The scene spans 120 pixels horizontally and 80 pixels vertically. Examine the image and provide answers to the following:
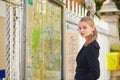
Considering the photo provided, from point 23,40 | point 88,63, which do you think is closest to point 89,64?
point 88,63

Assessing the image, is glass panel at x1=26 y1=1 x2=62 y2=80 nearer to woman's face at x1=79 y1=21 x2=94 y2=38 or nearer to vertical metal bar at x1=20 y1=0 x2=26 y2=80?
vertical metal bar at x1=20 y1=0 x2=26 y2=80

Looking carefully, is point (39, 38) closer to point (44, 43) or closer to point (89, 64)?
point (44, 43)

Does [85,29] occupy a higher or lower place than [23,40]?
higher

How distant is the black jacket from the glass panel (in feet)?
2.14

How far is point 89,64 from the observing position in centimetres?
455

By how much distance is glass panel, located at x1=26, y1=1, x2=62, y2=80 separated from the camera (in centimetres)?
509

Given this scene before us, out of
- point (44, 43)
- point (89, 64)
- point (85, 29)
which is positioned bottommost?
point (89, 64)

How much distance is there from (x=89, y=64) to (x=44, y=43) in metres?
1.22

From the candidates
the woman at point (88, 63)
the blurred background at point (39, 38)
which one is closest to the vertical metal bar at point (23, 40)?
the blurred background at point (39, 38)

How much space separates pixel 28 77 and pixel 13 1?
92 cm

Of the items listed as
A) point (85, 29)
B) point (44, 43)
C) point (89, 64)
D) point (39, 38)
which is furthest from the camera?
point (44, 43)

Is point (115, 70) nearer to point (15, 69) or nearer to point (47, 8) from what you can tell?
point (47, 8)

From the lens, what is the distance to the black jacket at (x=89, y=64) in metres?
4.55

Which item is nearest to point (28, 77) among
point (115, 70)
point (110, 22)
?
point (115, 70)
